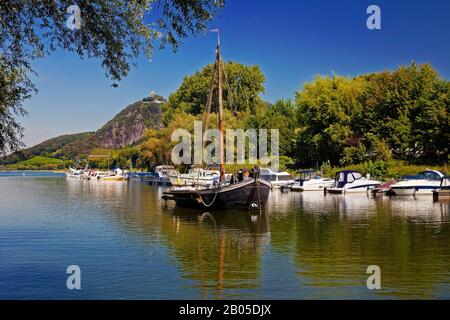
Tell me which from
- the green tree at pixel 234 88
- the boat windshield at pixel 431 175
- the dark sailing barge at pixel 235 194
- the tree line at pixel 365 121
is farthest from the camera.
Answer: the green tree at pixel 234 88

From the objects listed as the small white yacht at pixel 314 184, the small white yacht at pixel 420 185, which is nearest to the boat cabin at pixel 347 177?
the small white yacht at pixel 314 184

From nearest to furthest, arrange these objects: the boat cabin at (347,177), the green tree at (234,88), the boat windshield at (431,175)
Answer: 1. the boat windshield at (431,175)
2. the boat cabin at (347,177)
3. the green tree at (234,88)

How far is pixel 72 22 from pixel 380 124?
181ft

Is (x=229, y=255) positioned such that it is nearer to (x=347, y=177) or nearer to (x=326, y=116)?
(x=347, y=177)

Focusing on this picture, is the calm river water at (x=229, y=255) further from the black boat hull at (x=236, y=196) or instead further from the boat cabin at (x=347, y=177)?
the boat cabin at (x=347, y=177)

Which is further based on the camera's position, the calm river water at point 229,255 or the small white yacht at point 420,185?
the small white yacht at point 420,185

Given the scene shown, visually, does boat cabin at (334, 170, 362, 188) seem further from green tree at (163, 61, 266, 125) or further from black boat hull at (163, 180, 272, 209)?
green tree at (163, 61, 266, 125)

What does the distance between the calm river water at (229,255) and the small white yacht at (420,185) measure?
13.8m

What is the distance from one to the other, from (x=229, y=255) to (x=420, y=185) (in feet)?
104

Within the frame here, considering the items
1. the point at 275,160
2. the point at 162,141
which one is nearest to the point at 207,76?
the point at 162,141

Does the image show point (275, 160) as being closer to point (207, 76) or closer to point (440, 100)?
point (440, 100)

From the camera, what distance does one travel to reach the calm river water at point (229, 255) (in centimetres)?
1346

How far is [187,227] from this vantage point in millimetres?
27016

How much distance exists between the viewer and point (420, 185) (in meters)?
45.3
